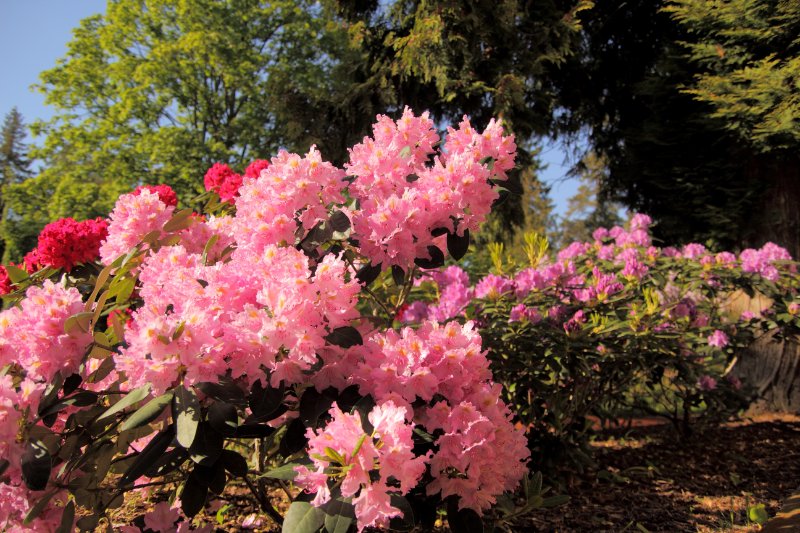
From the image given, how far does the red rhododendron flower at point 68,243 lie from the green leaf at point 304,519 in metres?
1.40

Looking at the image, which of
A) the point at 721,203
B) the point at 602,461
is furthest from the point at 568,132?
the point at 602,461

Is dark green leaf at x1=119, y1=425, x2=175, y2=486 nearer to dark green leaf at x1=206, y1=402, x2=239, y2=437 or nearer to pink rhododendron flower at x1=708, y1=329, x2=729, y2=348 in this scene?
dark green leaf at x1=206, y1=402, x2=239, y2=437

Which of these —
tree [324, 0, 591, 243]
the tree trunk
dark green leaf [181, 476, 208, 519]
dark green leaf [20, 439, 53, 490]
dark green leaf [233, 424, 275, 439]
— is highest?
tree [324, 0, 591, 243]

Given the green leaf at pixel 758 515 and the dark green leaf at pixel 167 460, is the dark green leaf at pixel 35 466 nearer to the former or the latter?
the dark green leaf at pixel 167 460

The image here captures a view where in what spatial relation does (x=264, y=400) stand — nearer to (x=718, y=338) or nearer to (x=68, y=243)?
(x=68, y=243)

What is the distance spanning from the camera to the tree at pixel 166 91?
13250mm

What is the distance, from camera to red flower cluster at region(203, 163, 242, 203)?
7.47ft

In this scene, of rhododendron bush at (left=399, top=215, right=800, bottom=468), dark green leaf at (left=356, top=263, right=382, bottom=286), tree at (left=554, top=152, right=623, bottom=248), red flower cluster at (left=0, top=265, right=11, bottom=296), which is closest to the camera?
dark green leaf at (left=356, top=263, right=382, bottom=286)

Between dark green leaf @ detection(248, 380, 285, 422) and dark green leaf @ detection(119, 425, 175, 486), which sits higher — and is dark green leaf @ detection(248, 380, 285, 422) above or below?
above

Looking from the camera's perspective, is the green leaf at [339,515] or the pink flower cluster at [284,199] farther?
the pink flower cluster at [284,199]

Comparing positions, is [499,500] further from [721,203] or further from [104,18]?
[104,18]

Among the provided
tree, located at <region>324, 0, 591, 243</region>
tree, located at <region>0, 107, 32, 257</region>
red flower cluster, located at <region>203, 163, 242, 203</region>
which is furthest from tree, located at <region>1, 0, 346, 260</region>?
tree, located at <region>0, 107, 32, 257</region>

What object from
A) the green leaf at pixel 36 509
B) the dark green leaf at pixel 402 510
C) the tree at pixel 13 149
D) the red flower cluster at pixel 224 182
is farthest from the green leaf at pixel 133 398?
the tree at pixel 13 149

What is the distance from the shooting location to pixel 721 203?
559 centimetres
